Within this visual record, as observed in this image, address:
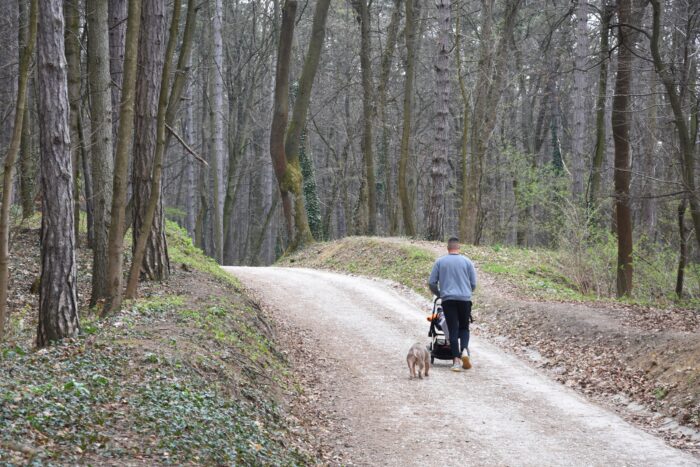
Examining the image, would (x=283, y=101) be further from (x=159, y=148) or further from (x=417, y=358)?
(x=417, y=358)

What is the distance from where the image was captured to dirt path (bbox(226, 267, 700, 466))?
7.51 m

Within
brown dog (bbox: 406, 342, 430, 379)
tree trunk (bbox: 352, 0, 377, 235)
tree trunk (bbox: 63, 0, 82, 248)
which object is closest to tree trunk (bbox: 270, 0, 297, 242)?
tree trunk (bbox: 352, 0, 377, 235)

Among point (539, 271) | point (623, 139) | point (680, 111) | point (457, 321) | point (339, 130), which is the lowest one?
point (457, 321)

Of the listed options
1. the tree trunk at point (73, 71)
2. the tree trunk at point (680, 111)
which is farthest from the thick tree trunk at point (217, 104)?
the tree trunk at point (680, 111)

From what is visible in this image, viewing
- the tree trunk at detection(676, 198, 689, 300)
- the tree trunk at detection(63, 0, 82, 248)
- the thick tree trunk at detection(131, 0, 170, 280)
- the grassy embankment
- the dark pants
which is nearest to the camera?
the dark pants

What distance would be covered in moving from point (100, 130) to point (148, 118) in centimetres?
118

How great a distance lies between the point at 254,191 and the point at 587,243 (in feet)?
98.8

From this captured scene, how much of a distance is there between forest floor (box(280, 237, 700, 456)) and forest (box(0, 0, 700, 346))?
8.59 ft

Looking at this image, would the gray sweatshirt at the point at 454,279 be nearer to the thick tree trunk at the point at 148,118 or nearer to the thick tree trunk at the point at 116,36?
the thick tree trunk at the point at 148,118

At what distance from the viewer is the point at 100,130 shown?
39.7ft

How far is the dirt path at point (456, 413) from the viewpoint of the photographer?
24.6 feet

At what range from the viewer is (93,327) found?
9141 mm

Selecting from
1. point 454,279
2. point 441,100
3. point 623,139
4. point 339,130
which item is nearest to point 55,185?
point 454,279

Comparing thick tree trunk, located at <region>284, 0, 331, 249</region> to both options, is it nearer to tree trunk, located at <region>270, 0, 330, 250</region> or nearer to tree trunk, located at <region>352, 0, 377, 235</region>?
tree trunk, located at <region>270, 0, 330, 250</region>
